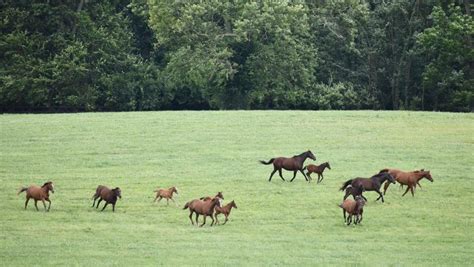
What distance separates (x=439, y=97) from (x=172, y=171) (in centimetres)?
3502

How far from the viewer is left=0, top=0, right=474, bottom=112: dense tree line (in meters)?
60.1

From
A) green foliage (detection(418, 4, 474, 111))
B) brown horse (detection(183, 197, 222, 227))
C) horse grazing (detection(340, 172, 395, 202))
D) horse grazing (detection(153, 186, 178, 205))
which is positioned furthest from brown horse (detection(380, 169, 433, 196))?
green foliage (detection(418, 4, 474, 111))

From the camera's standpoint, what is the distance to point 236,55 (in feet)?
202

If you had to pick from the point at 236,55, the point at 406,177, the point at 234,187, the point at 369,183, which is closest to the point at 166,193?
the point at 234,187

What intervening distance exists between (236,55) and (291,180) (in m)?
31.7

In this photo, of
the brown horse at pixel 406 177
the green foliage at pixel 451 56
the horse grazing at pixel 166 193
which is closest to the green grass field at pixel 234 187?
the horse grazing at pixel 166 193

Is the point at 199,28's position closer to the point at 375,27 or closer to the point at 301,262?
the point at 375,27

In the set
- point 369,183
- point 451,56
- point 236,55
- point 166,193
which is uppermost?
point 451,56

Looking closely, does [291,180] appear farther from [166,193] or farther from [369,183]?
[166,193]

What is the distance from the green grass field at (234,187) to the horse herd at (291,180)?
0.37 m

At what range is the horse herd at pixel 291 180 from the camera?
80.9 feet

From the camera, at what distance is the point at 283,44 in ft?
Answer: 201

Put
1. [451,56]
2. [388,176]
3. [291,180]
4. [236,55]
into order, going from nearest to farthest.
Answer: [388,176]
[291,180]
[451,56]
[236,55]

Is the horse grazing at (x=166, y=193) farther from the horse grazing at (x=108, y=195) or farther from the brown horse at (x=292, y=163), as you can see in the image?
the brown horse at (x=292, y=163)
